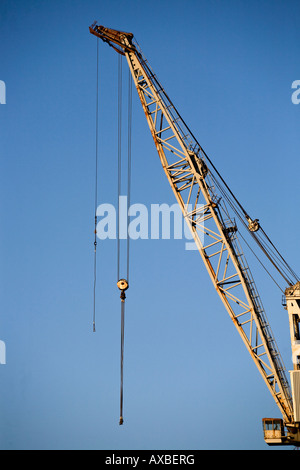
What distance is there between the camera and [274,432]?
174 feet

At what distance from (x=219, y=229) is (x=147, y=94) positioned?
12225 mm

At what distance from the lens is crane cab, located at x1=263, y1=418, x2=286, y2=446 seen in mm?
53031

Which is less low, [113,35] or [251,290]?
[113,35]

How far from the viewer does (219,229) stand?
172ft

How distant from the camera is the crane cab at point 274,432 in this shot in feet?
174
